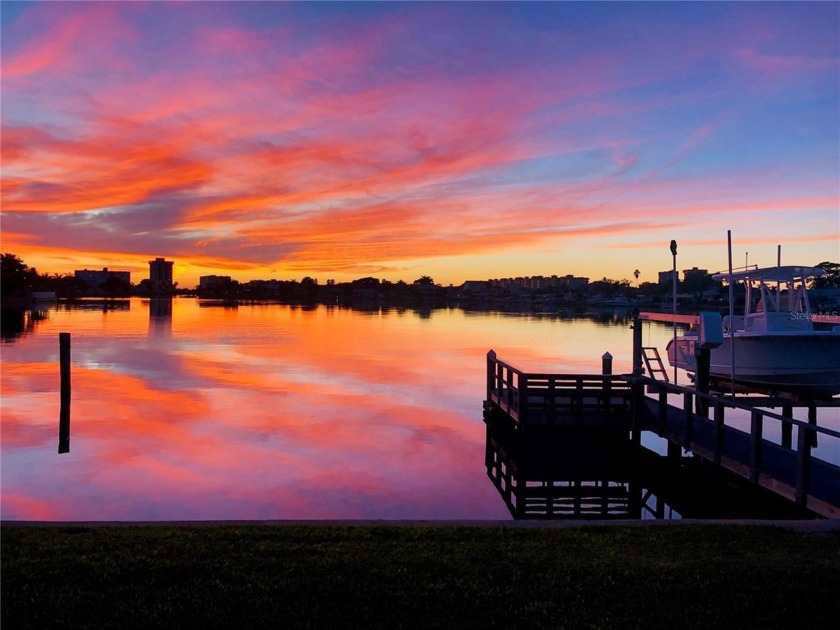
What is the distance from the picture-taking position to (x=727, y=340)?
29.1 metres

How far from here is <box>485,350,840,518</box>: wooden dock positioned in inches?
494

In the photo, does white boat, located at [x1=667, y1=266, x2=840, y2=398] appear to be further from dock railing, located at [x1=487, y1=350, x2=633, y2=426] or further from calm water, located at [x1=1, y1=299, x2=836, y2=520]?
calm water, located at [x1=1, y1=299, x2=836, y2=520]

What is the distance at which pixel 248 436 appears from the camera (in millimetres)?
24000

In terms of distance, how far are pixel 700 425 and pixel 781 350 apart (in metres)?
11.6

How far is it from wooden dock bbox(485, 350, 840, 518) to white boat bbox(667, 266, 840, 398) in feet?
9.17

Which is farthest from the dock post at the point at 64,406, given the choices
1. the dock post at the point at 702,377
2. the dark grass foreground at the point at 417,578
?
the dock post at the point at 702,377

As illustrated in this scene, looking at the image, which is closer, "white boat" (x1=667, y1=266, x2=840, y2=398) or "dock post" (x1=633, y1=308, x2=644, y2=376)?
"dock post" (x1=633, y1=308, x2=644, y2=376)

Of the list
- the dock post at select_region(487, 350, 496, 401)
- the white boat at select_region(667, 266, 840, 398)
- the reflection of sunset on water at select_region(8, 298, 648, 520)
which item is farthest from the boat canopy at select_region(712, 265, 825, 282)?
the reflection of sunset on water at select_region(8, 298, 648, 520)

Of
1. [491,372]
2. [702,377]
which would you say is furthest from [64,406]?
[702,377]

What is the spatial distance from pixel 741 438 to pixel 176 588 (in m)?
14.2

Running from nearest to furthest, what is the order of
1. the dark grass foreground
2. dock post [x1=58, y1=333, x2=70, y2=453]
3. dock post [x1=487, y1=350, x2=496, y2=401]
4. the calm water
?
the dark grass foreground → the calm water → dock post [x1=58, y1=333, x2=70, y2=453] → dock post [x1=487, y1=350, x2=496, y2=401]

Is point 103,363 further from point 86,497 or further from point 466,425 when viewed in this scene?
point 86,497

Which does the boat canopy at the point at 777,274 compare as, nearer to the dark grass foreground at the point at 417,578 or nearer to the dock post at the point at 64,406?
the dark grass foreground at the point at 417,578

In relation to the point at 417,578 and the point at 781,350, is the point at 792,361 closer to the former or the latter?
the point at 781,350
